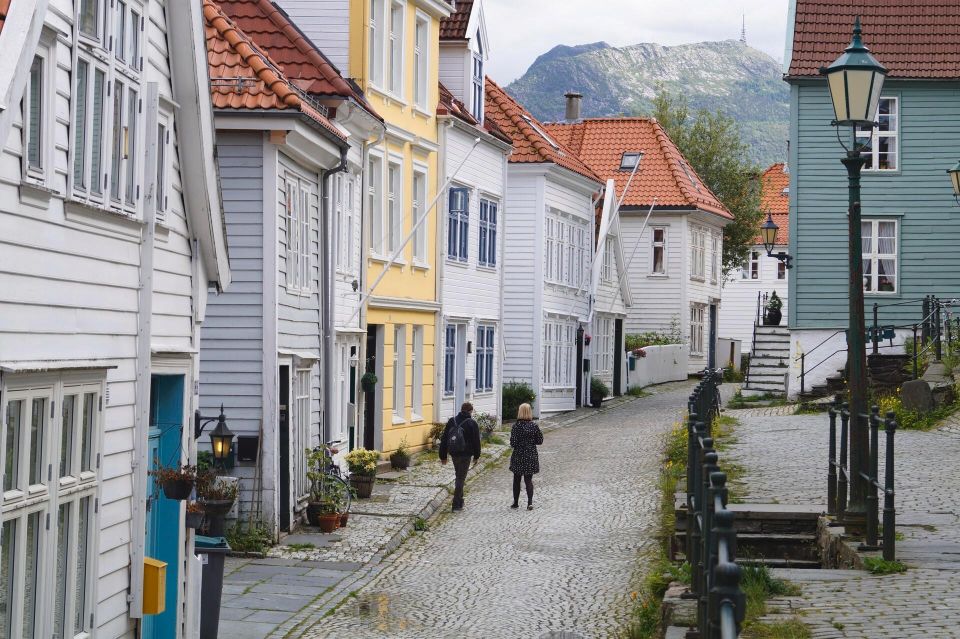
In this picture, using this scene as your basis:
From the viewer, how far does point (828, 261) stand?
31453 millimetres

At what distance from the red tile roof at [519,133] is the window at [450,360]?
292 inches

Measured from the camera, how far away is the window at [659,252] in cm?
5125

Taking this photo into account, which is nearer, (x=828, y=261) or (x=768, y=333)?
(x=828, y=261)

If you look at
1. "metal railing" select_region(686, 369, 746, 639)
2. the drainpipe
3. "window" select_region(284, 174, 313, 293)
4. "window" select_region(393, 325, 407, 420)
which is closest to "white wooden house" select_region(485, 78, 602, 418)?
"window" select_region(393, 325, 407, 420)

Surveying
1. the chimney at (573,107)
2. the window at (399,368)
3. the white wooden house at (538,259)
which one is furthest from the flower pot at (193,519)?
the chimney at (573,107)

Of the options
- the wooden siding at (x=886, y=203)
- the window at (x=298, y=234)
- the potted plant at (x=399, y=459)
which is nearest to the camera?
the window at (x=298, y=234)

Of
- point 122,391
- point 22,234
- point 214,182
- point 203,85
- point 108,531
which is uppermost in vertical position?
point 203,85

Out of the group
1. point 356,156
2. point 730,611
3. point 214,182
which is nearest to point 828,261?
point 356,156

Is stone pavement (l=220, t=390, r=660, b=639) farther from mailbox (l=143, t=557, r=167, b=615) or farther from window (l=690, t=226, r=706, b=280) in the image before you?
window (l=690, t=226, r=706, b=280)

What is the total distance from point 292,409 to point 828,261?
1710 cm

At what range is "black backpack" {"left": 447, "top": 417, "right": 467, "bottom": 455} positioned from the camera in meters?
20.3

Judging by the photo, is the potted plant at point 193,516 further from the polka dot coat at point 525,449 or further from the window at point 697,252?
the window at point 697,252

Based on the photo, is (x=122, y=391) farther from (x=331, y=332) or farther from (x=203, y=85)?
(x=331, y=332)

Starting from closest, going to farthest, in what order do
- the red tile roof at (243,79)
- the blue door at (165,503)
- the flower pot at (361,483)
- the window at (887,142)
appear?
the blue door at (165,503) → the red tile roof at (243,79) → the flower pot at (361,483) → the window at (887,142)
